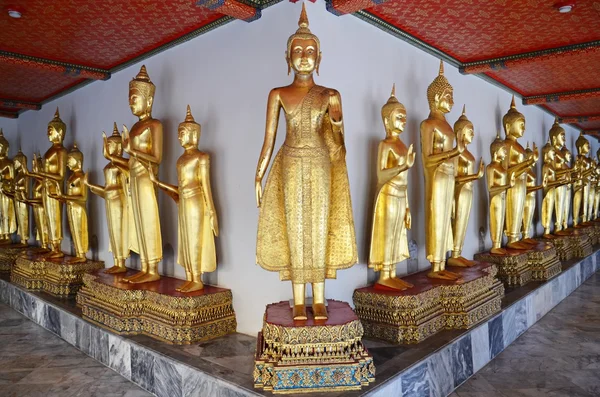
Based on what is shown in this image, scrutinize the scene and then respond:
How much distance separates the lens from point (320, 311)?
2859 millimetres

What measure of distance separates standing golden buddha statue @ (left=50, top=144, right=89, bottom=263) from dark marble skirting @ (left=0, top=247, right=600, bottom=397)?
909 mm

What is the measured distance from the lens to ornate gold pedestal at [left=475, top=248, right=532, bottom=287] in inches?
204

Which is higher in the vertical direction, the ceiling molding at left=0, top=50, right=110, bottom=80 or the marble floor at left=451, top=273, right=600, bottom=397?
the ceiling molding at left=0, top=50, right=110, bottom=80

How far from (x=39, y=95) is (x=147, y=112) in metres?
3.75

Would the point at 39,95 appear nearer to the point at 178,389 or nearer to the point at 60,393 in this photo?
the point at 60,393

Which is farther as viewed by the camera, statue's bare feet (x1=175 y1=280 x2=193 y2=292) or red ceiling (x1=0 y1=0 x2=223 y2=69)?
red ceiling (x1=0 y1=0 x2=223 y2=69)

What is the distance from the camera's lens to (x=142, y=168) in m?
4.09

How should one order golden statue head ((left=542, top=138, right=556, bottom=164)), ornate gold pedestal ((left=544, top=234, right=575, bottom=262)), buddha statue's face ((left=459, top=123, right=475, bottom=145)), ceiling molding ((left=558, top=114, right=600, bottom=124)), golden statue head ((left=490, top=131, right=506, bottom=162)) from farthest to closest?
ceiling molding ((left=558, top=114, right=600, bottom=124)) < golden statue head ((left=542, top=138, right=556, bottom=164)) < ornate gold pedestal ((left=544, top=234, right=575, bottom=262)) < golden statue head ((left=490, top=131, right=506, bottom=162)) < buddha statue's face ((left=459, top=123, right=475, bottom=145))

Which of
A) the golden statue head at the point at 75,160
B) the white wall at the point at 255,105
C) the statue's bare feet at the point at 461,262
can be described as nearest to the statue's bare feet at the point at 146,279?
the white wall at the point at 255,105

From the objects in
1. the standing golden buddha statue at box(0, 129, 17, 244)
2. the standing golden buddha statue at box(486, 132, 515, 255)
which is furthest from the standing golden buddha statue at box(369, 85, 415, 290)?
the standing golden buddha statue at box(0, 129, 17, 244)

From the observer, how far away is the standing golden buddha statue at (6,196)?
699cm

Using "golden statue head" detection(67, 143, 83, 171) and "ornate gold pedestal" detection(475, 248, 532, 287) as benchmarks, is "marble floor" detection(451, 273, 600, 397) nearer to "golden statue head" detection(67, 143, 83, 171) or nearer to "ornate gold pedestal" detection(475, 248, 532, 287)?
"ornate gold pedestal" detection(475, 248, 532, 287)

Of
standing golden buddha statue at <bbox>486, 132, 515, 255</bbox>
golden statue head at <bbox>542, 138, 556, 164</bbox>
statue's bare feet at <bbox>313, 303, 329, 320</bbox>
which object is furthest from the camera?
golden statue head at <bbox>542, 138, 556, 164</bbox>

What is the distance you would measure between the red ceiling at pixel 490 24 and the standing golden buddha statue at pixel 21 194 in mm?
5513
